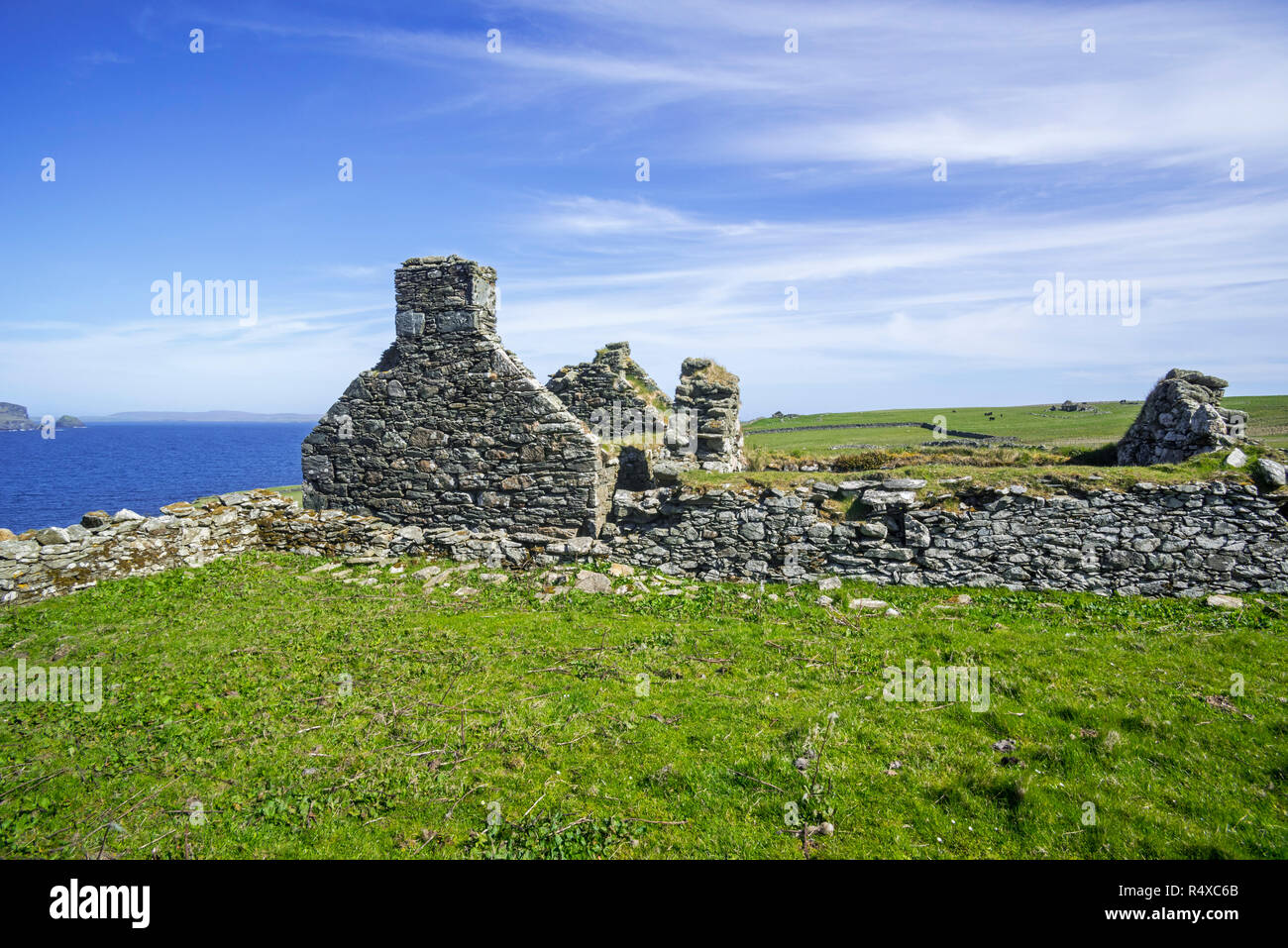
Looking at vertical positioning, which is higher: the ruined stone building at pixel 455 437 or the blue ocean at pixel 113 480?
the ruined stone building at pixel 455 437

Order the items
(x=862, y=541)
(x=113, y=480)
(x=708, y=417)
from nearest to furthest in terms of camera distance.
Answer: (x=862, y=541) < (x=708, y=417) < (x=113, y=480)

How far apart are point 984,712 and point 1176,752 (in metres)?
1.94

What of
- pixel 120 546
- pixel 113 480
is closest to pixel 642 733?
pixel 120 546

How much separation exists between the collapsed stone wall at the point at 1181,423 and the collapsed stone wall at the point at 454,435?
15.0m

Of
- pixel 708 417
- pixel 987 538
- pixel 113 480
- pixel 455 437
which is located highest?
pixel 708 417

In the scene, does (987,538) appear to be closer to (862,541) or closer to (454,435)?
(862,541)

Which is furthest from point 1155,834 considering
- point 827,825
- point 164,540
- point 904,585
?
point 164,540

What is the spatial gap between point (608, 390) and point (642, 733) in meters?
17.3

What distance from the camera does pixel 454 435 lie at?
16250 millimetres

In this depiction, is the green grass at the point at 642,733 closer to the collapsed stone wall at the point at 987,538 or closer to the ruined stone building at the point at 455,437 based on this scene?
the collapsed stone wall at the point at 987,538

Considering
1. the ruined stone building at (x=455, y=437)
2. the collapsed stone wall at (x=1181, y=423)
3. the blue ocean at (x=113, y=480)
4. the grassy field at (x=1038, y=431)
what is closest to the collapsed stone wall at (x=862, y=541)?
the ruined stone building at (x=455, y=437)

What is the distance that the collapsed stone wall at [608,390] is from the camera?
23484 millimetres

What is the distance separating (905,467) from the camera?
1512 cm

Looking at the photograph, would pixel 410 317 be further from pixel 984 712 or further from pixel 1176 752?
pixel 1176 752
